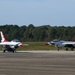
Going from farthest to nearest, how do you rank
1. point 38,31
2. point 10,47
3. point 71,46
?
1. point 38,31
2. point 71,46
3. point 10,47

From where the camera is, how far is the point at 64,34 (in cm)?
18600

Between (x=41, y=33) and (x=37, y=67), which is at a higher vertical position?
(x=37, y=67)

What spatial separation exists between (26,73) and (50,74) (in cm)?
139

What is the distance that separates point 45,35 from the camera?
641 feet

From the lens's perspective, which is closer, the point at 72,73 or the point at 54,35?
the point at 72,73

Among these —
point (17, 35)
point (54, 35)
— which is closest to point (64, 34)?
point (54, 35)

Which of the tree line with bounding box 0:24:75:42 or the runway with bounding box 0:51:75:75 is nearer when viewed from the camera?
the runway with bounding box 0:51:75:75

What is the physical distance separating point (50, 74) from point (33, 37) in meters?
168

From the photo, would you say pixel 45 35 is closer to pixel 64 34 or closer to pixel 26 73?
pixel 64 34

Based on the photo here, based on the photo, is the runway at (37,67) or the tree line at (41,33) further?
the tree line at (41,33)

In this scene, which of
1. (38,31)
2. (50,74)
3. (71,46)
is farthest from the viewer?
(38,31)

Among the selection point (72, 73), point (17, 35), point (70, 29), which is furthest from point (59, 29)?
point (72, 73)

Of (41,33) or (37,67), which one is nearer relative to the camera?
A: (37,67)

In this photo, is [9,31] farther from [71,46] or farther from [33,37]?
[71,46]
